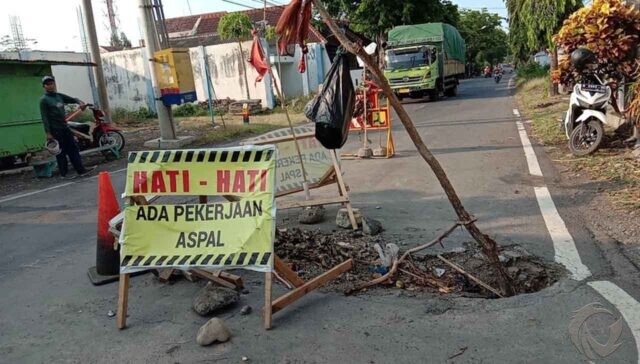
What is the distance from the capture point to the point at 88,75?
2766 centimetres

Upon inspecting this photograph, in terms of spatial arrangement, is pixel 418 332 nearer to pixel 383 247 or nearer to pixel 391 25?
A: pixel 383 247

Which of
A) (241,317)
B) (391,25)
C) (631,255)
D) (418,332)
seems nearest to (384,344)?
(418,332)

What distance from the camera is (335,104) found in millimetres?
4543

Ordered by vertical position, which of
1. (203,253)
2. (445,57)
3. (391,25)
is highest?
(391,25)

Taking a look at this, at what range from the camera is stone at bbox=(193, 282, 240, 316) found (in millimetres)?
3736

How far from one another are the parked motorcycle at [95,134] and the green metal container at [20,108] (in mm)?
770

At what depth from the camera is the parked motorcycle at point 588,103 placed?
8.34m

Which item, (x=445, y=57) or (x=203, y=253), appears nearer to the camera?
(x=203, y=253)

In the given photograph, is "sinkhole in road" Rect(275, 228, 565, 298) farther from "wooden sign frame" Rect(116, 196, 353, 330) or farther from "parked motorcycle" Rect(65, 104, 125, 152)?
"parked motorcycle" Rect(65, 104, 125, 152)

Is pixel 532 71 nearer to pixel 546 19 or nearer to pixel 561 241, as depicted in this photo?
pixel 546 19

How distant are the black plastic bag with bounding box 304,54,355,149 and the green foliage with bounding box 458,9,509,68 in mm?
80286

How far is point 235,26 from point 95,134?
65.9 feet

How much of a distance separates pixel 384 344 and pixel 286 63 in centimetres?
2666

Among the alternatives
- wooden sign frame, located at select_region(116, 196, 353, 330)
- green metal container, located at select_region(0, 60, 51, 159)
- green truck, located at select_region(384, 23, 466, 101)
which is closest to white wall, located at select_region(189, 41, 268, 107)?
green truck, located at select_region(384, 23, 466, 101)
